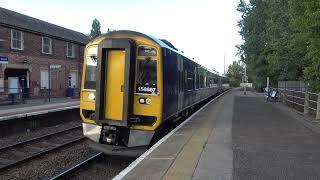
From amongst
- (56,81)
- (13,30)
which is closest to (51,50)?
(56,81)

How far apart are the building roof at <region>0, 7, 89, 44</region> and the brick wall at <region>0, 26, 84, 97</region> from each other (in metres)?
0.44

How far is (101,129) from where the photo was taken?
10.6 meters

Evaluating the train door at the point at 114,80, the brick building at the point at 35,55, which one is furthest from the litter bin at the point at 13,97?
the train door at the point at 114,80

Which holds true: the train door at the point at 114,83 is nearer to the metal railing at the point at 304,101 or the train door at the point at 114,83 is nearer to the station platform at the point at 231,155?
the station platform at the point at 231,155

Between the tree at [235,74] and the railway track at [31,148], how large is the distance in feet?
333

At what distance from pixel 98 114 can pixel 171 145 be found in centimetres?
187

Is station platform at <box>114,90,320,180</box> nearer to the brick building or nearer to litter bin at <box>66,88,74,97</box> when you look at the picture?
the brick building

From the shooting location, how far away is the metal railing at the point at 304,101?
18375 millimetres

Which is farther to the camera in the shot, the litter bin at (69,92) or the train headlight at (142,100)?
the litter bin at (69,92)

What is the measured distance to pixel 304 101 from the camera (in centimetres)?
2081

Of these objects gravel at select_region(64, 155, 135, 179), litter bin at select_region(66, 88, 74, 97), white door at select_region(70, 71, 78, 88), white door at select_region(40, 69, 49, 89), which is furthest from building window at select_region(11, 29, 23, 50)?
gravel at select_region(64, 155, 135, 179)

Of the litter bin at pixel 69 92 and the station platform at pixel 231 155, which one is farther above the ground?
the litter bin at pixel 69 92

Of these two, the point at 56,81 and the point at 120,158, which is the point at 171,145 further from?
the point at 56,81

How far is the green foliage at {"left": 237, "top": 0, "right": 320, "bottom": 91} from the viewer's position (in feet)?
47.0
